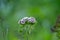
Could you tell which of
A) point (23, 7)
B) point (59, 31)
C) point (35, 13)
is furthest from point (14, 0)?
point (59, 31)

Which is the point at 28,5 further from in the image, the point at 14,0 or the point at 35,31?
the point at 35,31

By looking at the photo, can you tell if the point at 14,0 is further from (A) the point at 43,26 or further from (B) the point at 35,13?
(A) the point at 43,26

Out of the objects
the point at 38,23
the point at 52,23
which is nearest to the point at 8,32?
the point at 38,23

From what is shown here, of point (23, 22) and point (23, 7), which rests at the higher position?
point (23, 7)

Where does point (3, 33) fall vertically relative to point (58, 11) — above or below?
below

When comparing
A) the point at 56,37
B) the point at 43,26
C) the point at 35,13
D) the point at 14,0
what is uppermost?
the point at 14,0

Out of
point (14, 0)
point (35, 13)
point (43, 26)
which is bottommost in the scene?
point (43, 26)
